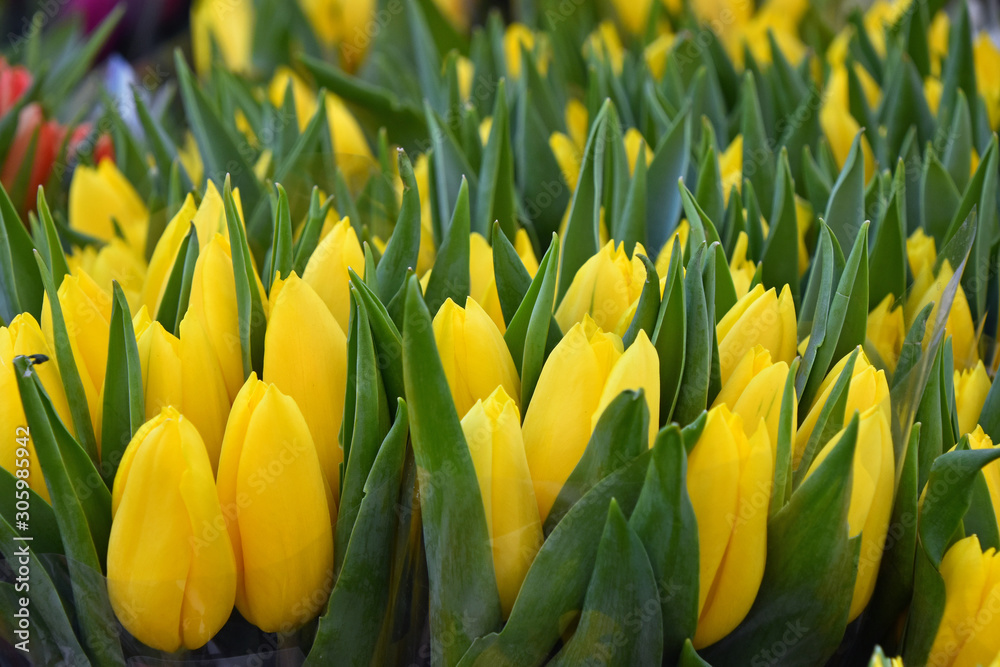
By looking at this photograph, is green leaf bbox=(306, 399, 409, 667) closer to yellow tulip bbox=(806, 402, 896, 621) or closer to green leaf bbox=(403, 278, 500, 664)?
green leaf bbox=(403, 278, 500, 664)

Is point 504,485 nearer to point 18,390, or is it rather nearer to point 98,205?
point 18,390

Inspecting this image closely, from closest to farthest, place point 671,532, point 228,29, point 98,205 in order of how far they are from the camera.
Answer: point 671,532, point 98,205, point 228,29

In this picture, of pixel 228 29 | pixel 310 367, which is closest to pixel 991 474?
pixel 310 367

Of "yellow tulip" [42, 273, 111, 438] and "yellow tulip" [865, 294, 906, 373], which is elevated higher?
"yellow tulip" [42, 273, 111, 438]

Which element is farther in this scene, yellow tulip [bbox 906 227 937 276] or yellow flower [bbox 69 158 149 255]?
yellow flower [bbox 69 158 149 255]

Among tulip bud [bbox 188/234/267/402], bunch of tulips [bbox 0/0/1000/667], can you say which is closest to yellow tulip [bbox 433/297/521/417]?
bunch of tulips [bbox 0/0/1000/667]
